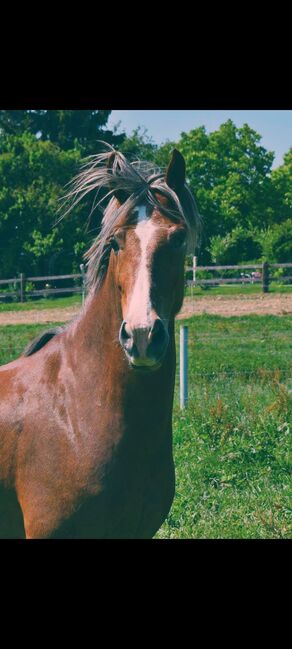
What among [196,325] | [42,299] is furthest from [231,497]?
[196,325]

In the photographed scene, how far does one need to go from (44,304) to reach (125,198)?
768 centimetres

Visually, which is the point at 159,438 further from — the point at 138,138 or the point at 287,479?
the point at 138,138

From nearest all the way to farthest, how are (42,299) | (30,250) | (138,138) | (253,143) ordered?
(30,250) → (42,299) → (138,138) → (253,143)

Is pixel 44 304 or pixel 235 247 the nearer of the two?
pixel 44 304

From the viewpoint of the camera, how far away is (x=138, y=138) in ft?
54.7

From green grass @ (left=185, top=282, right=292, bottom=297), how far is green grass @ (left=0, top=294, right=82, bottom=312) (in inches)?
159

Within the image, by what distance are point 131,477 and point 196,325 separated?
32.3 feet

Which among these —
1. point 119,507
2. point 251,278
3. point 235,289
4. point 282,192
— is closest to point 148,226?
point 119,507

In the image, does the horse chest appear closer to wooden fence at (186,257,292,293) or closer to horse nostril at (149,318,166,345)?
horse nostril at (149,318,166,345)

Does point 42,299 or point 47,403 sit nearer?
point 47,403

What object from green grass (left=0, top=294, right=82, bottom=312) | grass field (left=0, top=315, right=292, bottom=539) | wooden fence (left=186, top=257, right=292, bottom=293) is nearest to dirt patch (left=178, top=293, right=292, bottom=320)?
wooden fence (left=186, top=257, right=292, bottom=293)

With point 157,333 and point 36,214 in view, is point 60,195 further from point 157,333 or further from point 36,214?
point 157,333

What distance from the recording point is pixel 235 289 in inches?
572

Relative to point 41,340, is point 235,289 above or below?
below
